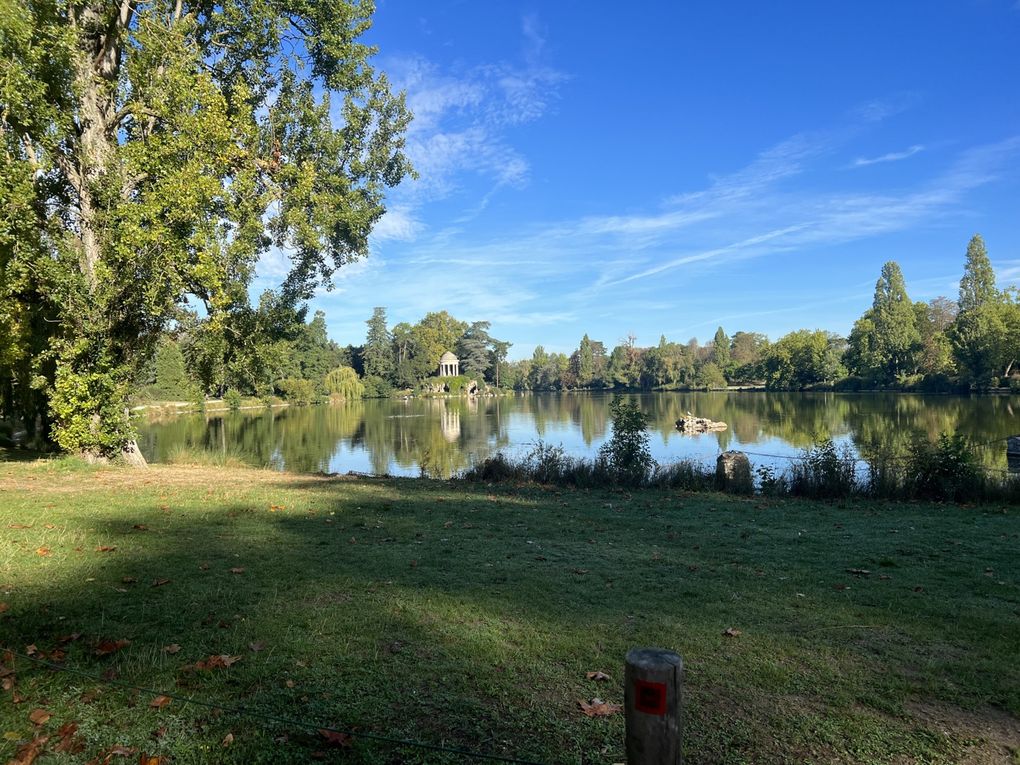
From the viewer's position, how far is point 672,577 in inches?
237

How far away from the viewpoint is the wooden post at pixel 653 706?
6.77 feet

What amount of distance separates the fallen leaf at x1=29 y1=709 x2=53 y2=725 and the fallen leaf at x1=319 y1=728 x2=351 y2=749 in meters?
1.44

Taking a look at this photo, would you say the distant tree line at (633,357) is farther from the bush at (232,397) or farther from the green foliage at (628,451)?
the green foliage at (628,451)

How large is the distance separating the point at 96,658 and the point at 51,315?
1302 centimetres

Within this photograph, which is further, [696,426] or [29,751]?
[696,426]

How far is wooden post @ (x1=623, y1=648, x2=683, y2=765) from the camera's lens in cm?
206

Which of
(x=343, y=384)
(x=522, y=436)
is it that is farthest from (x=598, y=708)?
(x=343, y=384)

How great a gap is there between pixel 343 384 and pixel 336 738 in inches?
3641

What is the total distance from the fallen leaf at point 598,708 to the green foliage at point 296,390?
80.5 m

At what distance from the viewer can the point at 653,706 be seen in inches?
82.7

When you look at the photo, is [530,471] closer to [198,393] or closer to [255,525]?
[255,525]

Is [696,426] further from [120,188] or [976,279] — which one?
[976,279]

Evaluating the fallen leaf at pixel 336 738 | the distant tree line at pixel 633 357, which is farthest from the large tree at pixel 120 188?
the fallen leaf at pixel 336 738

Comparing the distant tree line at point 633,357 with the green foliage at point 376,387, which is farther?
the green foliage at point 376,387
